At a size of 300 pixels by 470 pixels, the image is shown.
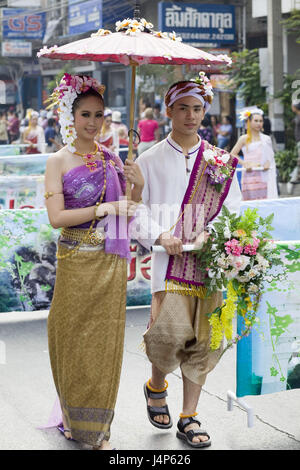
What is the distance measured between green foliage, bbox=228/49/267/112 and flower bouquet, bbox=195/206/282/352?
1748 centimetres

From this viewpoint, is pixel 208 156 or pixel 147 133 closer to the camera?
pixel 208 156

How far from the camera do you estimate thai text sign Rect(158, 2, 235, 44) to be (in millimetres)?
23906

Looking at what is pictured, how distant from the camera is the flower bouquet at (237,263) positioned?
4719 mm

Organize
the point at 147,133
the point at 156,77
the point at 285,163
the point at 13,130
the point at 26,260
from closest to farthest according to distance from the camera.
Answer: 1. the point at 26,260
2. the point at 147,133
3. the point at 285,163
4. the point at 156,77
5. the point at 13,130

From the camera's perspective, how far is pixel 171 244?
4.86m

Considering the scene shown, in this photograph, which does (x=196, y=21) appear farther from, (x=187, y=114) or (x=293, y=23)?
(x=187, y=114)

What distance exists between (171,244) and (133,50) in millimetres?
1059

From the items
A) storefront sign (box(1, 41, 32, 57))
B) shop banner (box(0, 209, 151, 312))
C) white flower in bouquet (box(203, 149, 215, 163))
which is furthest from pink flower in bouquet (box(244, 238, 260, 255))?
storefront sign (box(1, 41, 32, 57))

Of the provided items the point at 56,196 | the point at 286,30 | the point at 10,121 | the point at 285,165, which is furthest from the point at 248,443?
the point at 10,121

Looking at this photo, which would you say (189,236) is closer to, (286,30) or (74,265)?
(74,265)

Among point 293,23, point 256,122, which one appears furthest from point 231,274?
point 293,23

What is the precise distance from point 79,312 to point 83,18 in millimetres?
26557

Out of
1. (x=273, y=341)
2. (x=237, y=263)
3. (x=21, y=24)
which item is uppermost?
(x=21, y=24)

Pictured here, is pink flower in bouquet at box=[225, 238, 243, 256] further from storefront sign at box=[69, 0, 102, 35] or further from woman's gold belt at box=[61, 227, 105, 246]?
storefront sign at box=[69, 0, 102, 35]
